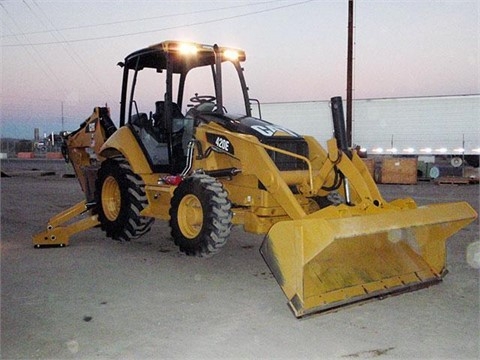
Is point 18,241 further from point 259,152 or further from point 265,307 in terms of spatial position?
point 265,307

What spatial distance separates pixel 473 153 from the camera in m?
26.1

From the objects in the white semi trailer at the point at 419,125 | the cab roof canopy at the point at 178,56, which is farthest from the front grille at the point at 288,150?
the white semi trailer at the point at 419,125

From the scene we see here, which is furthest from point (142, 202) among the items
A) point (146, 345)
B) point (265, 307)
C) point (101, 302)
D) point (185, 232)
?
point (146, 345)

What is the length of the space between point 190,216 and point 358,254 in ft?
7.27

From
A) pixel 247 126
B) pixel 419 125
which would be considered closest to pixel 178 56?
pixel 247 126

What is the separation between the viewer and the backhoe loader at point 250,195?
4832mm

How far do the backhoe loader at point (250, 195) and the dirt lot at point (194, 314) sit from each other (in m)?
0.31

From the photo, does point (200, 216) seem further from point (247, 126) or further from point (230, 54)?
point (230, 54)

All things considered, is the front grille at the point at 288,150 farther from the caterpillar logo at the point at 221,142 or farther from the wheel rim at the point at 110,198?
the wheel rim at the point at 110,198

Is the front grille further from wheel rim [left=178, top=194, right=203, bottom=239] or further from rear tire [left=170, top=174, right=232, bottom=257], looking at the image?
Result: wheel rim [left=178, top=194, right=203, bottom=239]

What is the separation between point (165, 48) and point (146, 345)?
4.63 m

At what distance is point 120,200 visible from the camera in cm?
786

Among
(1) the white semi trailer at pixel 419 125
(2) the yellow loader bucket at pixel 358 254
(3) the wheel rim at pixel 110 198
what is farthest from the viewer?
(1) the white semi trailer at pixel 419 125

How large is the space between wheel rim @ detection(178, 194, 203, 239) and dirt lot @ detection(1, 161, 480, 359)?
17.8 inches
